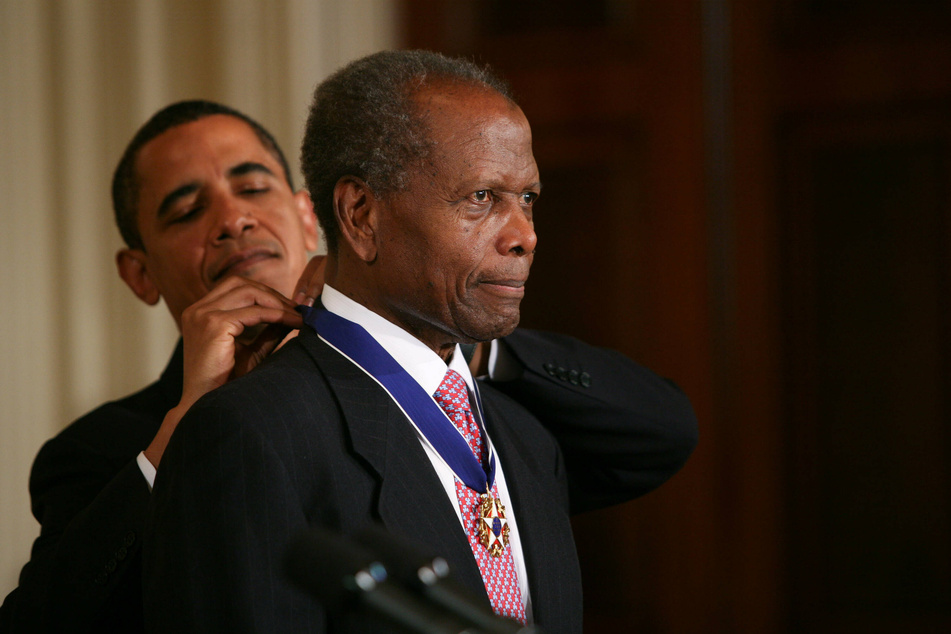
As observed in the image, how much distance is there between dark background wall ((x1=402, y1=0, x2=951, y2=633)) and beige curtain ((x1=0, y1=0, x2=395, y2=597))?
35.9 inches

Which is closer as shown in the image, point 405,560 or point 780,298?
point 405,560

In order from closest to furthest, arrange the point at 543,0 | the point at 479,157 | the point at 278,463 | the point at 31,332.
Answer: the point at 278,463, the point at 479,157, the point at 31,332, the point at 543,0

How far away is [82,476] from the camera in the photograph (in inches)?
61.2

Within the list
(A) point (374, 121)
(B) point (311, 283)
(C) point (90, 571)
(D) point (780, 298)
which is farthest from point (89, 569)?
(D) point (780, 298)

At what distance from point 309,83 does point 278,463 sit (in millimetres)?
2082

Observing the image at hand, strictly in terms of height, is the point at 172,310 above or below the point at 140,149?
below

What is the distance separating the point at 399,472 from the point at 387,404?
0.08 metres

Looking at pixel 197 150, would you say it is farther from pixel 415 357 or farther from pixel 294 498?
pixel 294 498

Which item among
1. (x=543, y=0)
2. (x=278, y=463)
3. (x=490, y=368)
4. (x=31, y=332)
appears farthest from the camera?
(x=543, y=0)

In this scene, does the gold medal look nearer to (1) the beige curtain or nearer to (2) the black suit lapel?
(2) the black suit lapel

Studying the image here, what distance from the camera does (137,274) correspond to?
5.88 feet

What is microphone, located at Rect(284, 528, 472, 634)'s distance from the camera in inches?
22.4

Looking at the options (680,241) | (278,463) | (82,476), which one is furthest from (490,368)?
(680,241)

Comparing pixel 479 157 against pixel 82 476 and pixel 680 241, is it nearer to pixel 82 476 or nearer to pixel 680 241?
pixel 82 476
